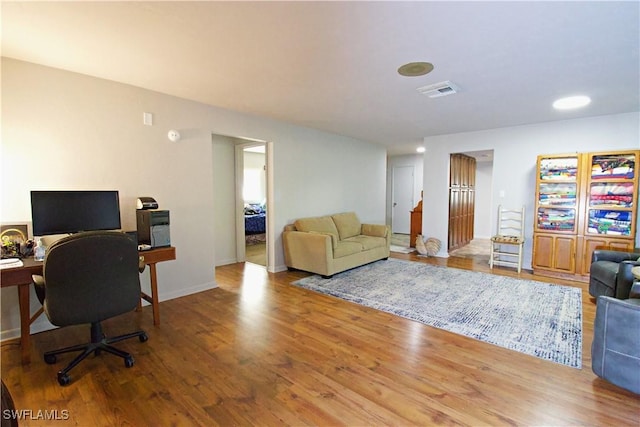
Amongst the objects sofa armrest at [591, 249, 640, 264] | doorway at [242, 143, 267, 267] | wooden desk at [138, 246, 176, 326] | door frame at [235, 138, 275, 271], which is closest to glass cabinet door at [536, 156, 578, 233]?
sofa armrest at [591, 249, 640, 264]

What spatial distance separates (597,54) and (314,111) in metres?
2.82

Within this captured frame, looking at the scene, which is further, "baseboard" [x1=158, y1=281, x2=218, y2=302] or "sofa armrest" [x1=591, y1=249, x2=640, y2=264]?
"baseboard" [x1=158, y1=281, x2=218, y2=302]

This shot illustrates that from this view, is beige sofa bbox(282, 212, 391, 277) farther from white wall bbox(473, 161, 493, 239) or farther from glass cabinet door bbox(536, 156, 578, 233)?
white wall bbox(473, 161, 493, 239)

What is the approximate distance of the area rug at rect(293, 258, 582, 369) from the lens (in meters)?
2.60

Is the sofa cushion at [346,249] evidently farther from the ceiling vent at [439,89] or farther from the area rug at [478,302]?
the ceiling vent at [439,89]

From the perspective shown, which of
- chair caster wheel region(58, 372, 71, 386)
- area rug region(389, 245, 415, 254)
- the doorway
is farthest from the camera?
area rug region(389, 245, 415, 254)

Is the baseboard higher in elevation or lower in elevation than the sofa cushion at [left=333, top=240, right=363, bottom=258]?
lower

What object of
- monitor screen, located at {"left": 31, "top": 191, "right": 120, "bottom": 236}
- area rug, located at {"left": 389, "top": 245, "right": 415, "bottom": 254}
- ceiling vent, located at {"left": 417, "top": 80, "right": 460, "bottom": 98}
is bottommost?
area rug, located at {"left": 389, "top": 245, "right": 415, "bottom": 254}

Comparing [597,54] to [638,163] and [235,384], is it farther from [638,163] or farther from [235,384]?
[235,384]

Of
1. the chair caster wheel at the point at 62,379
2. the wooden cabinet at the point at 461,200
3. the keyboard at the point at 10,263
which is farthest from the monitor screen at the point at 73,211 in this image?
the wooden cabinet at the point at 461,200

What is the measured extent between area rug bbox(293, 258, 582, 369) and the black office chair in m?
2.25

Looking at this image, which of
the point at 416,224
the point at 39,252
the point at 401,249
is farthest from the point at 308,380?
the point at 416,224

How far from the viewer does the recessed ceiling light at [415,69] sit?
2.56 metres

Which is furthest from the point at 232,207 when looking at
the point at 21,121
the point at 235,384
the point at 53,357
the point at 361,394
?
the point at 361,394
